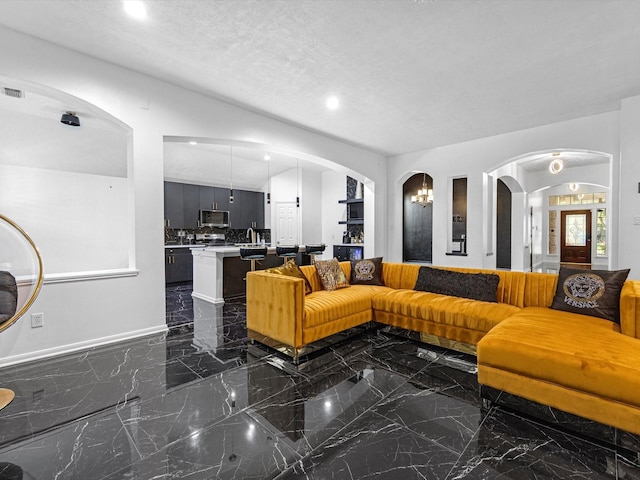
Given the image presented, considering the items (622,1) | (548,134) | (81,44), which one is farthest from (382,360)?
(548,134)

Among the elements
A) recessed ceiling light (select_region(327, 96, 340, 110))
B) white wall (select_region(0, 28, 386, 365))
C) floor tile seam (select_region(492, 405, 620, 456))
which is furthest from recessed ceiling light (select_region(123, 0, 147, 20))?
floor tile seam (select_region(492, 405, 620, 456))

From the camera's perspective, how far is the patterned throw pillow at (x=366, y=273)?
4.20 metres

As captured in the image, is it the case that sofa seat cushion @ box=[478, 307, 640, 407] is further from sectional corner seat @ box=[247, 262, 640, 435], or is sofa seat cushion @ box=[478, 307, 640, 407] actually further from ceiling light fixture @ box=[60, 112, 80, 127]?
ceiling light fixture @ box=[60, 112, 80, 127]

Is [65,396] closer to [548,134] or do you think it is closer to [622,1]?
[622,1]

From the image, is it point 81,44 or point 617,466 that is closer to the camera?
point 617,466

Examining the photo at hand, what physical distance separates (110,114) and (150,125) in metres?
0.40

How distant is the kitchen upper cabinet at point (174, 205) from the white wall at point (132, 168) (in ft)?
13.6

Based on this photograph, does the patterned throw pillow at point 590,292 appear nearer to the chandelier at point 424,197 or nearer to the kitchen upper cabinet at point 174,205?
the chandelier at point 424,197

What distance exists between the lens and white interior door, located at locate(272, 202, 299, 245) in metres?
9.32

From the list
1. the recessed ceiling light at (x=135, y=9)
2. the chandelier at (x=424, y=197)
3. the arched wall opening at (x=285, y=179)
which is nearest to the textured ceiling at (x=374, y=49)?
the recessed ceiling light at (x=135, y=9)

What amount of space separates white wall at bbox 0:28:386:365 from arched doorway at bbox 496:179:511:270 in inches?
289

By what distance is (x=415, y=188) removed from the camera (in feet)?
26.9

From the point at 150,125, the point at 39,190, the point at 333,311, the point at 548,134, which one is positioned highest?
the point at 548,134

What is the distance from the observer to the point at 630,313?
234cm
